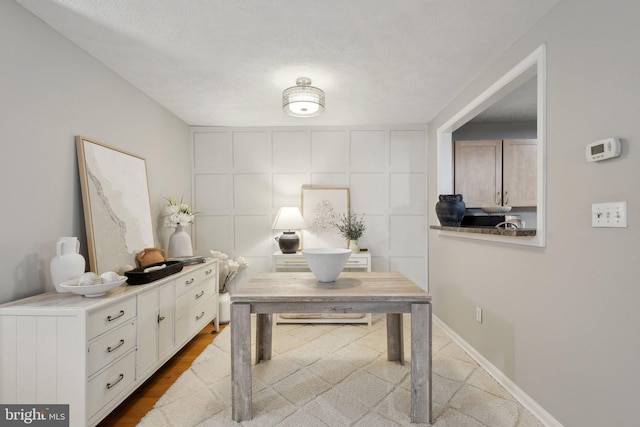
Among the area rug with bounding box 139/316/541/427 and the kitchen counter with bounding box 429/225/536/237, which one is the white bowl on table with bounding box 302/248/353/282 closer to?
the area rug with bounding box 139/316/541/427

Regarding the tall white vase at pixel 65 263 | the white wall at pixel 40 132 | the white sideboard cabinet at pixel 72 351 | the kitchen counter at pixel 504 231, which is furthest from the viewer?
the kitchen counter at pixel 504 231

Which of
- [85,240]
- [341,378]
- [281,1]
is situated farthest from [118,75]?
[341,378]

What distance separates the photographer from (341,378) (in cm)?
246

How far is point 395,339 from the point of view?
2689mm

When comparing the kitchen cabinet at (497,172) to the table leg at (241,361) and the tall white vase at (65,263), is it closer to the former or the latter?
the table leg at (241,361)

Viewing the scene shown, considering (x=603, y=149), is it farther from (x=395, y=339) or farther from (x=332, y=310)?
(x=395, y=339)

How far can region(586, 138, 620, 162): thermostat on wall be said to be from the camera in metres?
1.41

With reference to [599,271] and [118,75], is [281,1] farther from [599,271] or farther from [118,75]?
[599,271]

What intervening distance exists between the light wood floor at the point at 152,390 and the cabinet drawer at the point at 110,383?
20 centimetres

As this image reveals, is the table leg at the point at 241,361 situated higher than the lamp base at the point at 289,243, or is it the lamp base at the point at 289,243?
the lamp base at the point at 289,243

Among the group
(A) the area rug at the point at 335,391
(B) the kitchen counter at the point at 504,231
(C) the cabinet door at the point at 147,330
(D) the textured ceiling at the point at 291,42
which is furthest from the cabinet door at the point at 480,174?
(C) the cabinet door at the point at 147,330

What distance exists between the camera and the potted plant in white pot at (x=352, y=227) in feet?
13.1

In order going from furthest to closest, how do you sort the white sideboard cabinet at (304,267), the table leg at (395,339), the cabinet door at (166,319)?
the white sideboard cabinet at (304,267), the table leg at (395,339), the cabinet door at (166,319)

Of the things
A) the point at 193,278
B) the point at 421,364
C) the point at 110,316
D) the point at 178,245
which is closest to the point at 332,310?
the point at 421,364
